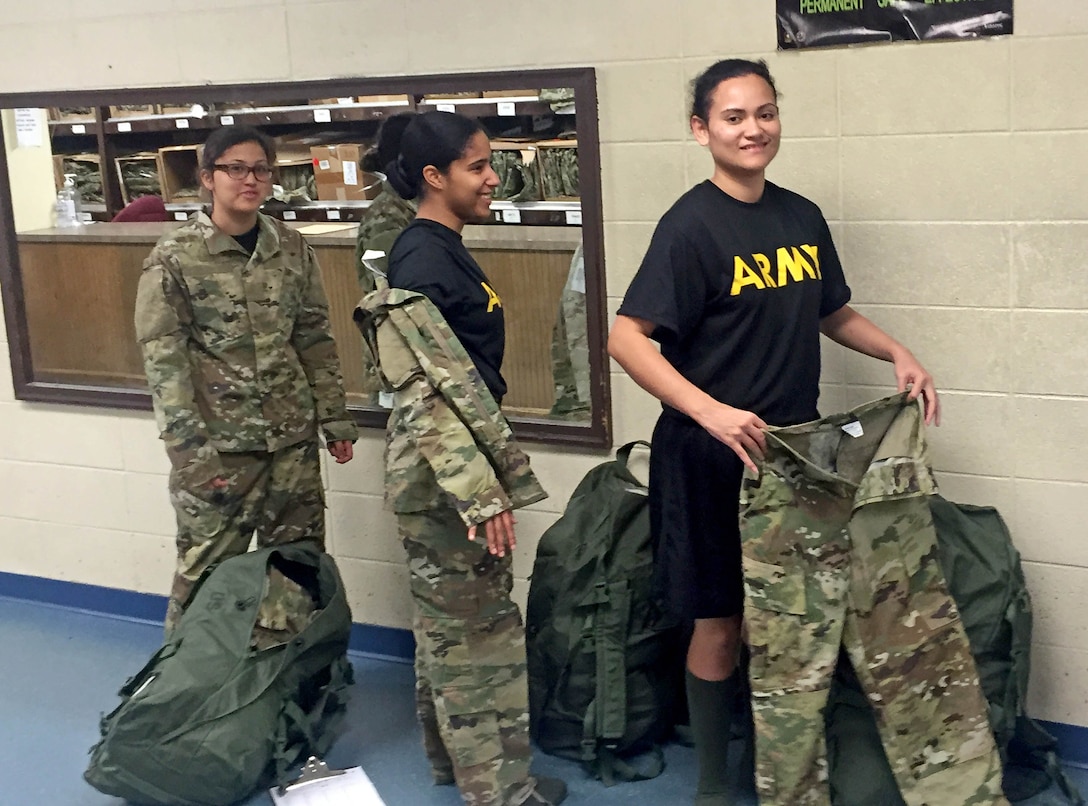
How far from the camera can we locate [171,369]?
116 inches

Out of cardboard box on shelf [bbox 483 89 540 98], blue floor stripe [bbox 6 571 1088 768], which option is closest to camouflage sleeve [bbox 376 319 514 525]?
Answer: cardboard box on shelf [bbox 483 89 540 98]

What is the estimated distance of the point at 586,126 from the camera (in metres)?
2.98

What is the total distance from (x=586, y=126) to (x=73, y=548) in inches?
91.7

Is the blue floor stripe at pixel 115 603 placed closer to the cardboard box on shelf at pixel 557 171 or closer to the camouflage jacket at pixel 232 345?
the camouflage jacket at pixel 232 345

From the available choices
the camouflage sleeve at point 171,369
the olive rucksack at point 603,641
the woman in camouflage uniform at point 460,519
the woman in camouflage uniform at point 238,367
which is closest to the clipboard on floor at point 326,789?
the woman in camouflage uniform at point 460,519

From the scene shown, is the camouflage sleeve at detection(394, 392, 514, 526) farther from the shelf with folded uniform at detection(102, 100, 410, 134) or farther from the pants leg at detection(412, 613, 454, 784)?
the shelf with folded uniform at detection(102, 100, 410, 134)

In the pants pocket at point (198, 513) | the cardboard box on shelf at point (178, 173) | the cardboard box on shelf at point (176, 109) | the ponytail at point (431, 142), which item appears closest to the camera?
the ponytail at point (431, 142)

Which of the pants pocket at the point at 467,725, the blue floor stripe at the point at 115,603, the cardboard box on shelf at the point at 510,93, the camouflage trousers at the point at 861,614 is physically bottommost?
the blue floor stripe at the point at 115,603

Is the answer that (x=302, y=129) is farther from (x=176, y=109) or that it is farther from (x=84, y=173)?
(x=84, y=173)

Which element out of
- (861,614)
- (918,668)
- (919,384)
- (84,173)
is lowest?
(918,668)

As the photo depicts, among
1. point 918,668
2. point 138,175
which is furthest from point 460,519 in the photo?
point 138,175

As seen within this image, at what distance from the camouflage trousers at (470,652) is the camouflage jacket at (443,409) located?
0.15m

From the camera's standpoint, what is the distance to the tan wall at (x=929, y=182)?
2.57 m

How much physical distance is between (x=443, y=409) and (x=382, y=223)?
A: 1085 millimetres
